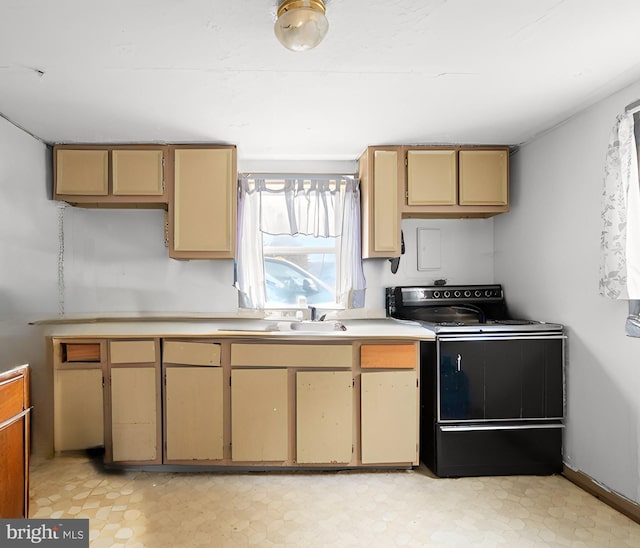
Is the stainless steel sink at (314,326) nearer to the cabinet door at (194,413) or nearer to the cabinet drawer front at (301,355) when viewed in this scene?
the cabinet drawer front at (301,355)

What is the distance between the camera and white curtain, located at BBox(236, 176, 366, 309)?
3164 millimetres

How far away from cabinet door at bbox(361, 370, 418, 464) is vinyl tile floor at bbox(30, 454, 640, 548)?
130mm

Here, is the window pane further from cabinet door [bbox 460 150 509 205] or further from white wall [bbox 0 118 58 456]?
white wall [bbox 0 118 58 456]

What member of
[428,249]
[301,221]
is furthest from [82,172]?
[428,249]

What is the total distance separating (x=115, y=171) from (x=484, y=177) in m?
2.61

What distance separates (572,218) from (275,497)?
2.36 metres

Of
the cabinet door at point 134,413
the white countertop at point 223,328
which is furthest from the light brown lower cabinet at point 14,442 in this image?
the cabinet door at point 134,413

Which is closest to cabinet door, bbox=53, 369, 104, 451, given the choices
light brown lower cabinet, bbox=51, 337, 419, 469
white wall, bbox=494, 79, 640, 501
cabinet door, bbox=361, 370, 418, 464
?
light brown lower cabinet, bbox=51, 337, 419, 469

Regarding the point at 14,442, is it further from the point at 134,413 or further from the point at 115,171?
the point at 115,171

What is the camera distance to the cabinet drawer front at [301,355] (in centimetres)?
257

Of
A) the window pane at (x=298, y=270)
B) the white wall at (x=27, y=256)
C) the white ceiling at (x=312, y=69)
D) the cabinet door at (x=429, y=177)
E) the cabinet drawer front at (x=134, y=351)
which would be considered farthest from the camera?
the window pane at (x=298, y=270)

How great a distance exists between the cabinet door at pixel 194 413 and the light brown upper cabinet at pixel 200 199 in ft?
2.82

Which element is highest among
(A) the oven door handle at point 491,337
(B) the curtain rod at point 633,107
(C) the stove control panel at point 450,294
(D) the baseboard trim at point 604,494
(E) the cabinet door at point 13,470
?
(B) the curtain rod at point 633,107

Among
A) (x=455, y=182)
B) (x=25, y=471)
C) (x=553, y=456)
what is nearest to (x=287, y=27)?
(x=455, y=182)
